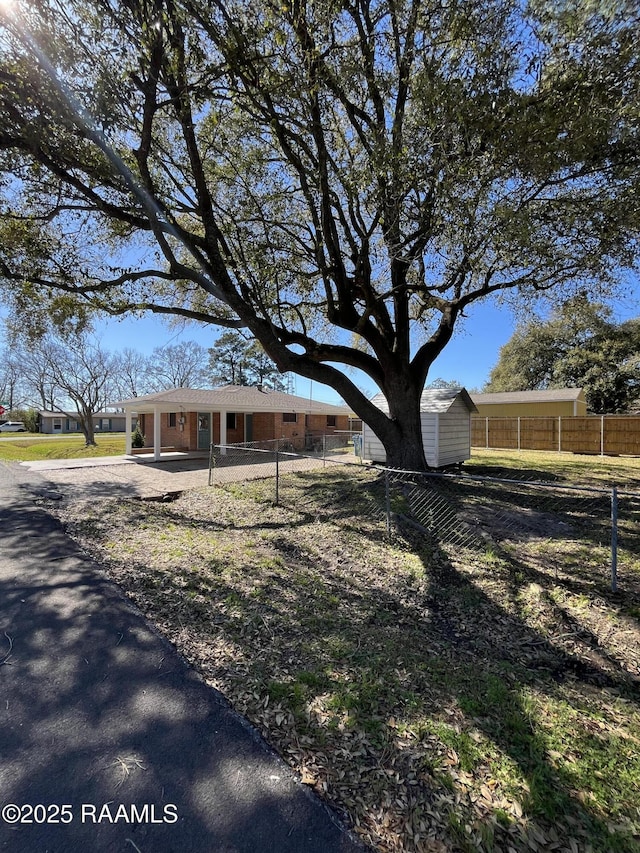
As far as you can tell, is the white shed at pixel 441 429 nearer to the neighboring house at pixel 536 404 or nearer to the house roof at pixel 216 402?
the house roof at pixel 216 402

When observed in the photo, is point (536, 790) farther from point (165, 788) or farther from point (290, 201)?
point (290, 201)

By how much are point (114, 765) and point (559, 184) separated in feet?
28.3

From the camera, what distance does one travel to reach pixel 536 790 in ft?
6.10

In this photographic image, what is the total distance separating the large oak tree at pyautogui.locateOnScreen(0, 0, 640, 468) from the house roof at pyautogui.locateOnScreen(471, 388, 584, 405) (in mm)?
16096

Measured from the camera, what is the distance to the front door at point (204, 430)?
17781 mm

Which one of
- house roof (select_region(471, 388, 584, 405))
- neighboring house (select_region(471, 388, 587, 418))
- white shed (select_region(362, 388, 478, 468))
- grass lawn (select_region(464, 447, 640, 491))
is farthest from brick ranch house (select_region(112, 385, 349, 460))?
house roof (select_region(471, 388, 584, 405))

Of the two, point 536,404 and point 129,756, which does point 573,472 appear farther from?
point 536,404

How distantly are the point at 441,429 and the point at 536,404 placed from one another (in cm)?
1544

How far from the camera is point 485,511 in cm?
691

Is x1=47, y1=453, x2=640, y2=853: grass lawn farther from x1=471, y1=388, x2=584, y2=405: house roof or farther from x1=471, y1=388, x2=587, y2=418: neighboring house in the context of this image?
x1=471, y1=388, x2=584, y2=405: house roof

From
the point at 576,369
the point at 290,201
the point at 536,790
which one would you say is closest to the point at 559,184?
the point at 290,201

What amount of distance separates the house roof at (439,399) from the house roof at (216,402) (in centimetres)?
620

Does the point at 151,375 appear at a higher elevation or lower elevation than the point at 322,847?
higher

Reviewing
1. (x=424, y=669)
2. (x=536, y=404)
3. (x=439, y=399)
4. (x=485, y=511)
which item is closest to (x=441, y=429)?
(x=439, y=399)
